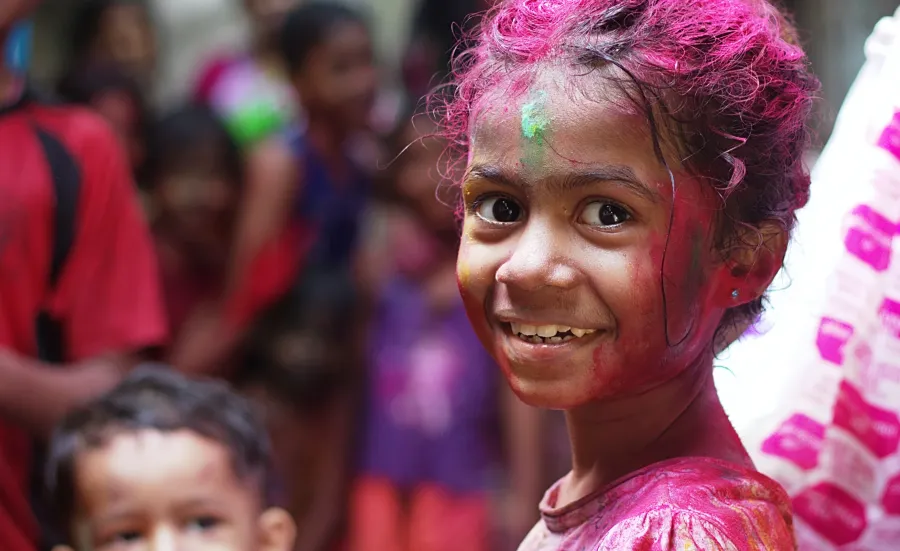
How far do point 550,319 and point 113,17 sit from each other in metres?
3.80

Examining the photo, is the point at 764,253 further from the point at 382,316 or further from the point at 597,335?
the point at 382,316

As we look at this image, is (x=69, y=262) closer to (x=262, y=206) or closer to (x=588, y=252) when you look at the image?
(x=262, y=206)

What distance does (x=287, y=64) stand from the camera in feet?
15.6

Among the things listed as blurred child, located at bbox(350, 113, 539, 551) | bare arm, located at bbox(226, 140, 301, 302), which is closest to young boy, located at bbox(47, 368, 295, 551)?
blurred child, located at bbox(350, 113, 539, 551)

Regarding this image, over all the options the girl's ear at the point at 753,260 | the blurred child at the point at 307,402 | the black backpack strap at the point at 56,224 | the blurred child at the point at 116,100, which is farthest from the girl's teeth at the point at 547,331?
the blurred child at the point at 116,100

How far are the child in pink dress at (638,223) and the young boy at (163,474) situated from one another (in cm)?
87

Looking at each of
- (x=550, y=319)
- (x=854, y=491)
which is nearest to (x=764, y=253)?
(x=550, y=319)

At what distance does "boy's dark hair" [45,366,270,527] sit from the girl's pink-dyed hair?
1.04m

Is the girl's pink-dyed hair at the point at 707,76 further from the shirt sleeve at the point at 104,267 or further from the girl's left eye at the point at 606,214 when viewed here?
the shirt sleeve at the point at 104,267

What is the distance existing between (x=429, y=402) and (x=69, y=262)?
1.46 meters

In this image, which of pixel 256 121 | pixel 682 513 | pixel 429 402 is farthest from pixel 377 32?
pixel 682 513

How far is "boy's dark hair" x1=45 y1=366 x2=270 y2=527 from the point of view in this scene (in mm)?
2438

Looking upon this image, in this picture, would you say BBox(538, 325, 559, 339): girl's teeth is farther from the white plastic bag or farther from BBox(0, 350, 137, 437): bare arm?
BBox(0, 350, 137, 437): bare arm

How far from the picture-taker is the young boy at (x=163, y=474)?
230 centimetres
